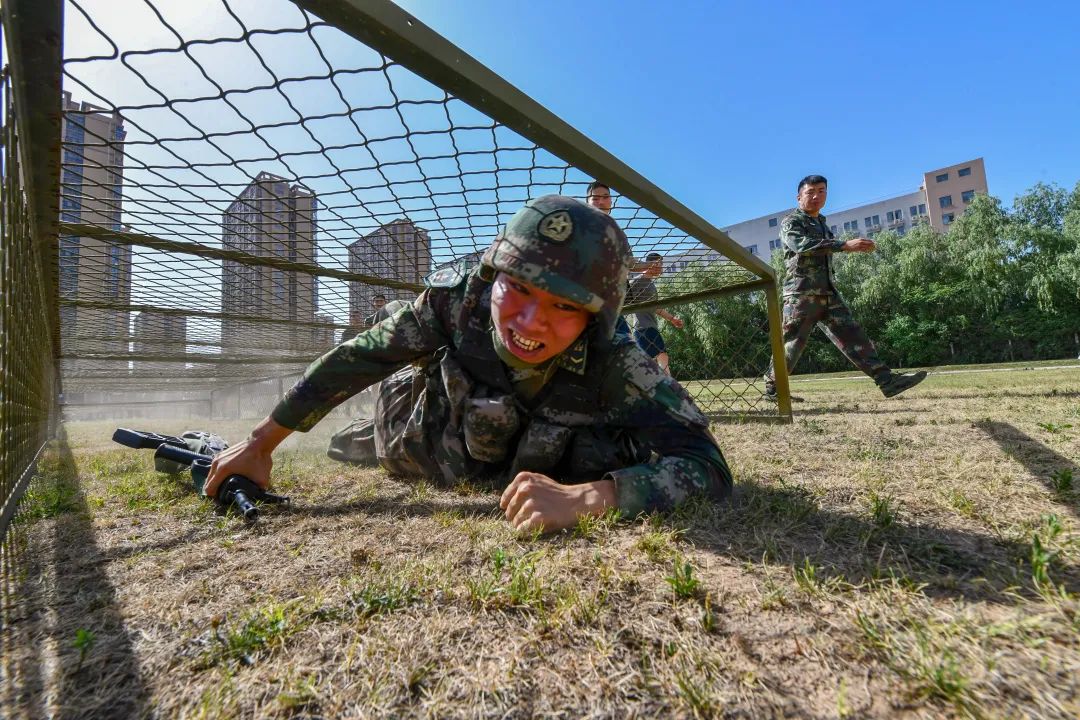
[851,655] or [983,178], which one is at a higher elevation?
[983,178]

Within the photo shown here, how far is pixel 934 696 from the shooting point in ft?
1.96

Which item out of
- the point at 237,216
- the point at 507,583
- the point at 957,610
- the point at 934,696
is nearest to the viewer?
the point at 934,696

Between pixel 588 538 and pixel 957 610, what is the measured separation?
671mm

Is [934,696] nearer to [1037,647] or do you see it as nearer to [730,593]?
[1037,647]

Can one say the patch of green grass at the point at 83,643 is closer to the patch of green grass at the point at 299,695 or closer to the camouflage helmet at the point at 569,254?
the patch of green grass at the point at 299,695

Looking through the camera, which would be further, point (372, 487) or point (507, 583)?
point (372, 487)

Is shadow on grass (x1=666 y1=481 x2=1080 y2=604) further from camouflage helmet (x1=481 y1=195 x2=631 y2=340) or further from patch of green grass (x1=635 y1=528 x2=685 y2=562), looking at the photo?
camouflage helmet (x1=481 y1=195 x2=631 y2=340)

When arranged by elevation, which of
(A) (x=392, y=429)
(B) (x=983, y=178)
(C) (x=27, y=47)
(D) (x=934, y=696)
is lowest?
(D) (x=934, y=696)

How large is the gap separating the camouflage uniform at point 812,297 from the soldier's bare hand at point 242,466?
356 centimetres

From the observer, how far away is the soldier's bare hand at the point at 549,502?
1209mm

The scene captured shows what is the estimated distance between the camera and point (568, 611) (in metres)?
0.80

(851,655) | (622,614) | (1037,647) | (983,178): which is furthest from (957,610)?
(983,178)

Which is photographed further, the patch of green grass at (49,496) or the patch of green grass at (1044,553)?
the patch of green grass at (49,496)

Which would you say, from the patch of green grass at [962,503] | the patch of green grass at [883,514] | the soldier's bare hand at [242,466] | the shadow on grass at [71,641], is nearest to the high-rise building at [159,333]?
the soldier's bare hand at [242,466]
